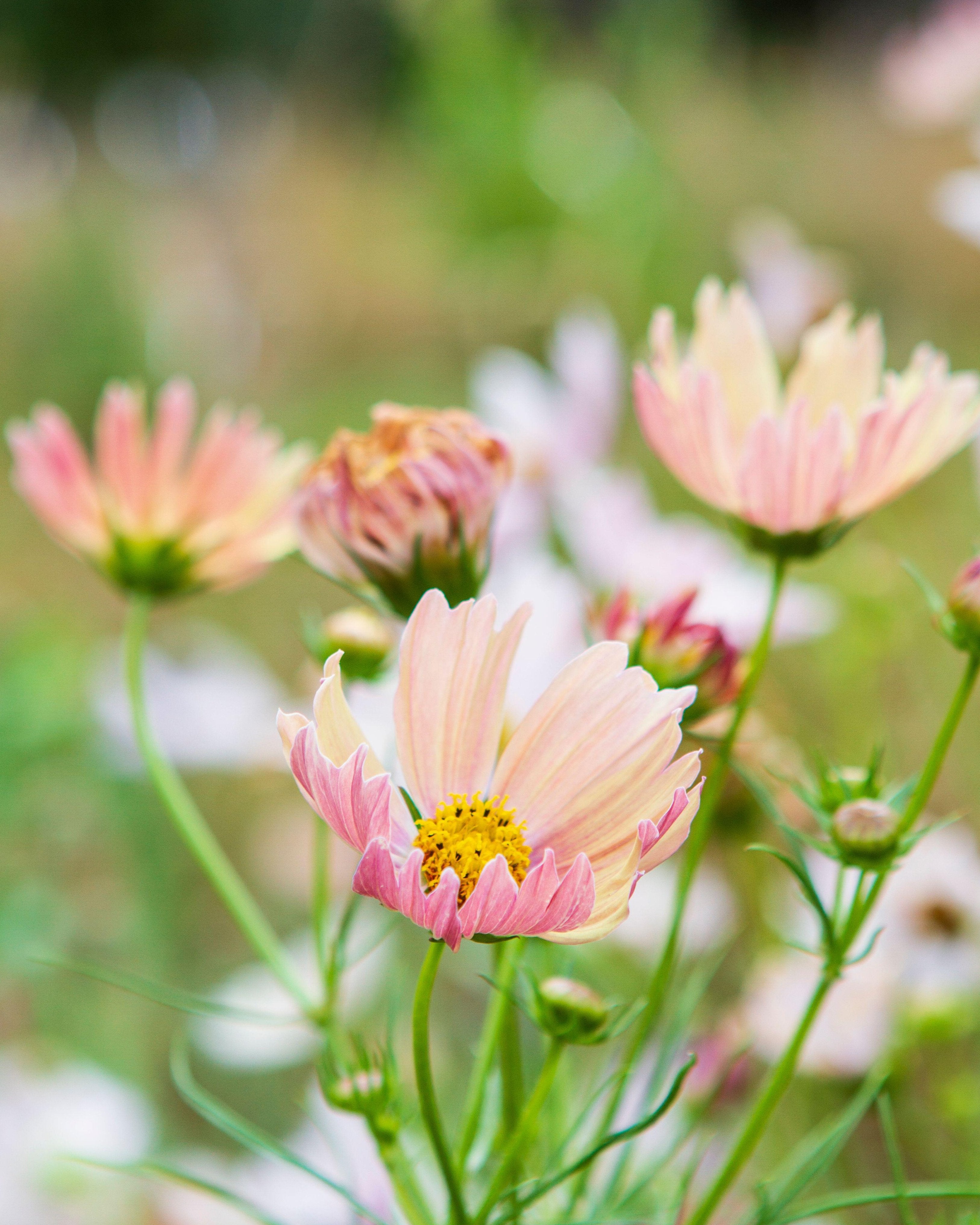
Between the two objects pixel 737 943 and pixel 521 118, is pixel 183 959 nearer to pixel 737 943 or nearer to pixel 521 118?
pixel 737 943

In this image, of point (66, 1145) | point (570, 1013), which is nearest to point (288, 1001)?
point (66, 1145)

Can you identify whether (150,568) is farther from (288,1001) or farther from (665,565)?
(288,1001)

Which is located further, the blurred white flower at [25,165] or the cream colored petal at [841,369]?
the blurred white flower at [25,165]

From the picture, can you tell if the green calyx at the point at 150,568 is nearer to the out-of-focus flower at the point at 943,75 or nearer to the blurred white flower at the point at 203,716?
the blurred white flower at the point at 203,716

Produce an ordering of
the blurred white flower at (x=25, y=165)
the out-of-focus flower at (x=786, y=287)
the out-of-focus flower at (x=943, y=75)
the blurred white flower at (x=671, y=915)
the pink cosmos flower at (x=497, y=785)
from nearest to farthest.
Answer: the pink cosmos flower at (x=497, y=785) → the blurred white flower at (x=671, y=915) → the out-of-focus flower at (x=786, y=287) → the out-of-focus flower at (x=943, y=75) → the blurred white flower at (x=25, y=165)

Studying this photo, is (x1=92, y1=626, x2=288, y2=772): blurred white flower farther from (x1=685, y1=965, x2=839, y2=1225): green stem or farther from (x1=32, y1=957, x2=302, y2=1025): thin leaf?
(x1=685, y1=965, x2=839, y2=1225): green stem

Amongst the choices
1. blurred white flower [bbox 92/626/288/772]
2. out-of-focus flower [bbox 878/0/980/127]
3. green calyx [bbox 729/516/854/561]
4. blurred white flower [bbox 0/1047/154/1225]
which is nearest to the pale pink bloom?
green calyx [bbox 729/516/854/561]

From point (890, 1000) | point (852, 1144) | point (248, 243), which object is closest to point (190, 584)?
point (890, 1000)

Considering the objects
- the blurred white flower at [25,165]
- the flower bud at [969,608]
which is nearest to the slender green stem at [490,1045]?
the flower bud at [969,608]
